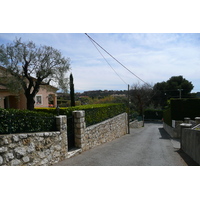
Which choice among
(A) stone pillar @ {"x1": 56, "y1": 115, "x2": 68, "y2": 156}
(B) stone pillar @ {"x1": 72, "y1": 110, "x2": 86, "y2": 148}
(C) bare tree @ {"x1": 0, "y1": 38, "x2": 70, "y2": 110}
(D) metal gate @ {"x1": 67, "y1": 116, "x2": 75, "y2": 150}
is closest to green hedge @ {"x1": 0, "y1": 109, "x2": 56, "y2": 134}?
(A) stone pillar @ {"x1": 56, "y1": 115, "x2": 68, "y2": 156}

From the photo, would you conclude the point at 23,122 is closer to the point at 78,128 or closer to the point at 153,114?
the point at 78,128

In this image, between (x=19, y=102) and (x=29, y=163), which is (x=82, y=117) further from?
(x=19, y=102)

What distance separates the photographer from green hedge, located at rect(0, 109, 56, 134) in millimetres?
3709

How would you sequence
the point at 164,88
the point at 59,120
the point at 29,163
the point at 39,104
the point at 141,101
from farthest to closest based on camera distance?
the point at 164,88 < the point at 141,101 < the point at 39,104 < the point at 59,120 < the point at 29,163

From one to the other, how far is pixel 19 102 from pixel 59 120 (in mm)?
15624

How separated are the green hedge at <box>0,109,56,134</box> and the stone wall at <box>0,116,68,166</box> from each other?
7.1 inches

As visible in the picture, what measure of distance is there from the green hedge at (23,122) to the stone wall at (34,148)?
0.59 feet

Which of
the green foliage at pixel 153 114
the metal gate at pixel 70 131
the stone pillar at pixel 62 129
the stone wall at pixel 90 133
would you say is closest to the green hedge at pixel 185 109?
the stone wall at pixel 90 133

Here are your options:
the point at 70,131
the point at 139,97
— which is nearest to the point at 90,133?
the point at 70,131

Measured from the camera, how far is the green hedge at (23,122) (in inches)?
146

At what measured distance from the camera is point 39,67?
50.4 feet

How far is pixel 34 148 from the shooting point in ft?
14.2

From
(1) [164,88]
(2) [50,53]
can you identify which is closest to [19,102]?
(2) [50,53]

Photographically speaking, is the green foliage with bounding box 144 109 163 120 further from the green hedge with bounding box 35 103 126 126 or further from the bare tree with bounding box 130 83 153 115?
the green hedge with bounding box 35 103 126 126
